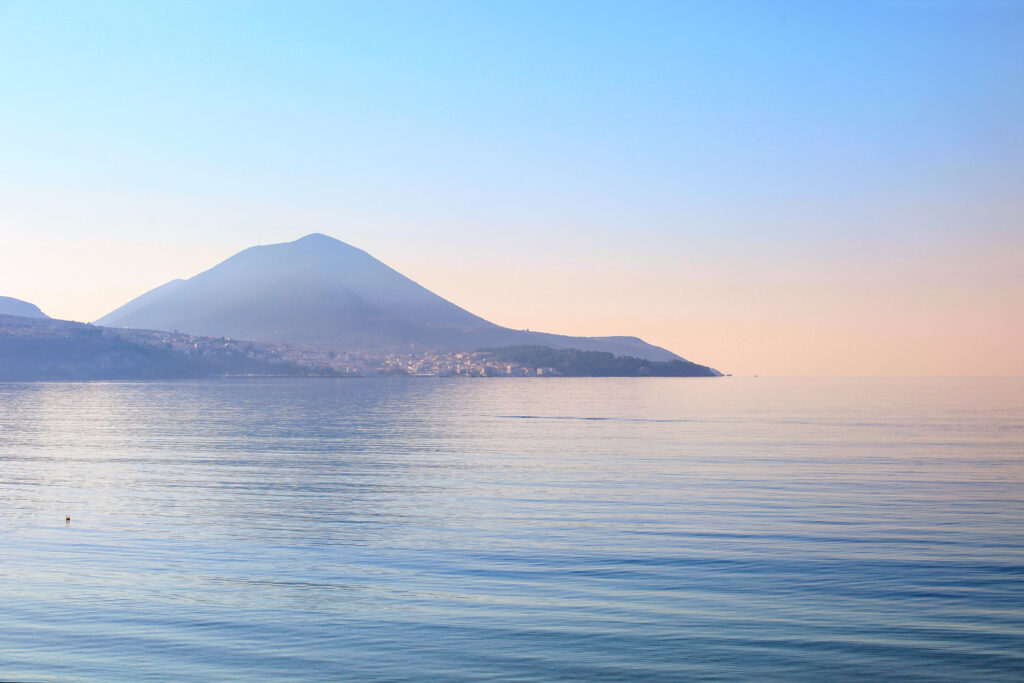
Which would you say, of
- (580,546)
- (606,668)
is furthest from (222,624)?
(580,546)

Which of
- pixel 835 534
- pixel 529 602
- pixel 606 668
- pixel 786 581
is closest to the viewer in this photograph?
pixel 606 668

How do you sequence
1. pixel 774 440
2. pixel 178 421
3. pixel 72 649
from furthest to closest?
pixel 178 421 → pixel 774 440 → pixel 72 649

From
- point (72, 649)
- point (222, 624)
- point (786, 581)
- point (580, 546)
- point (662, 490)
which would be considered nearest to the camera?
point (72, 649)

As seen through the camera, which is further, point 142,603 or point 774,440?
point 774,440

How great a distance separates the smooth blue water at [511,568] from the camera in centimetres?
1598

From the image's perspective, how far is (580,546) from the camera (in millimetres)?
25094

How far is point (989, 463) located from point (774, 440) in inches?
710

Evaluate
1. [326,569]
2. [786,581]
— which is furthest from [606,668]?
[326,569]

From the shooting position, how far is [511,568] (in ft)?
73.9

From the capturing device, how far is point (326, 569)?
2248cm

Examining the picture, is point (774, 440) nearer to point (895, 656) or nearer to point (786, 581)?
point (786, 581)

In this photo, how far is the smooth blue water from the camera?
52.4 feet

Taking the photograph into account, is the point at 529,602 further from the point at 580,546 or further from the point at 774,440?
the point at 774,440

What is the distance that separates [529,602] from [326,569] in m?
6.04
